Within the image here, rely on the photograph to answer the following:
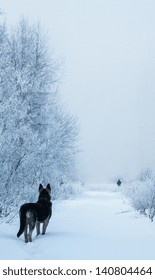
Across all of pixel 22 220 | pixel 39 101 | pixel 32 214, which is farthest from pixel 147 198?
pixel 22 220

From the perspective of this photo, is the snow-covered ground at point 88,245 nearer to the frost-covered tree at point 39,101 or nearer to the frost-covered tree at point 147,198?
the frost-covered tree at point 147,198

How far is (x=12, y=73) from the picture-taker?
17.0m

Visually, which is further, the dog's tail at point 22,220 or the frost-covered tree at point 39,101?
the frost-covered tree at point 39,101

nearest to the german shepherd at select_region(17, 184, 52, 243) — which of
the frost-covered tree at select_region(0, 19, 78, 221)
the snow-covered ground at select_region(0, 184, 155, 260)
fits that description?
the snow-covered ground at select_region(0, 184, 155, 260)

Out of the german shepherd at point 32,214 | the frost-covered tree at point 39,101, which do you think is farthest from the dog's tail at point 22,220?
the frost-covered tree at point 39,101

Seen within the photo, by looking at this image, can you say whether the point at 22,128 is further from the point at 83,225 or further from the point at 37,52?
the point at 37,52

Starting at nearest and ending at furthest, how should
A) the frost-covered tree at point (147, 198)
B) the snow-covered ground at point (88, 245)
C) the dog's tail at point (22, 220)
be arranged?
the snow-covered ground at point (88, 245)
the dog's tail at point (22, 220)
the frost-covered tree at point (147, 198)

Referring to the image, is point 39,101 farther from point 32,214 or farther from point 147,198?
point 32,214

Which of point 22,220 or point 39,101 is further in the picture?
point 39,101

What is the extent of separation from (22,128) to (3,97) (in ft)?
6.09

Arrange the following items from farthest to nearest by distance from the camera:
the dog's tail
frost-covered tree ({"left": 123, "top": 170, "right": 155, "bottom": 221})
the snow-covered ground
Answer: frost-covered tree ({"left": 123, "top": 170, "right": 155, "bottom": 221}) → the dog's tail → the snow-covered ground

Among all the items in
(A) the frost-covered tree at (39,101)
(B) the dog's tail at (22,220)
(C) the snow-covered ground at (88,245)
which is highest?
(A) the frost-covered tree at (39,101)

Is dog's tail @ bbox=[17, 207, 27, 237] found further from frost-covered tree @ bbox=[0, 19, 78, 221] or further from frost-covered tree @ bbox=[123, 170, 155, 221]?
frost-covered tree @ bbox=[123, 170, 155, 221]
